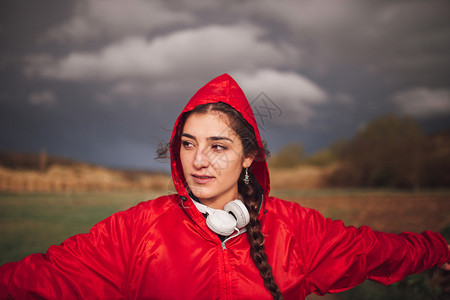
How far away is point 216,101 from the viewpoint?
185cm

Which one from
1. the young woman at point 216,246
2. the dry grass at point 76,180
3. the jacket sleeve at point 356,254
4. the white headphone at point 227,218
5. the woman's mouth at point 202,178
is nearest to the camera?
the young woman at point 216,246

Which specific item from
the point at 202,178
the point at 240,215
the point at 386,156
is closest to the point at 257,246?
the point at 240,215

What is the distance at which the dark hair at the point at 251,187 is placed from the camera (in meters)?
1.69

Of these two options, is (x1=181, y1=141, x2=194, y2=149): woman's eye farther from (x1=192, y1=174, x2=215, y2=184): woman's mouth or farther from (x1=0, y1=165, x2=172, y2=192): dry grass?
(x1=0, y1=165, x2=172, y2=192): dry grass

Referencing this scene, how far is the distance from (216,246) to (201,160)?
23.4 inches

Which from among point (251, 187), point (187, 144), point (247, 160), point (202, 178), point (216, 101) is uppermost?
point (216, 101)

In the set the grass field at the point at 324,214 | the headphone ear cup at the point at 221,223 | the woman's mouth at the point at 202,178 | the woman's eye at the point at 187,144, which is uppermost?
the woman's eye at the point at 187,144

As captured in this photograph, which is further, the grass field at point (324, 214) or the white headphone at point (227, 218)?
the grass field at point (324, 214)

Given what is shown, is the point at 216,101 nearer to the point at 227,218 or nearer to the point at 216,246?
the point at 227,218

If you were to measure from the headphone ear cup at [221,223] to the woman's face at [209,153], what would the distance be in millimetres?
158

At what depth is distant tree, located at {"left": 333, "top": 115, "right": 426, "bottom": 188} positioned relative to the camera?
6059 millimetres

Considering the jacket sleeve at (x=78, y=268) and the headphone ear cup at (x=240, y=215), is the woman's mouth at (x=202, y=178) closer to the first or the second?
the headphone ear cup at (x=240, y=215)

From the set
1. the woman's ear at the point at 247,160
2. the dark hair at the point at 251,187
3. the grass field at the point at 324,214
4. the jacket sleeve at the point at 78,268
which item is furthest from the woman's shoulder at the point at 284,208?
the grass field at the point at 324,214

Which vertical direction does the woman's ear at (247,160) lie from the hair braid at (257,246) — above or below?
above
